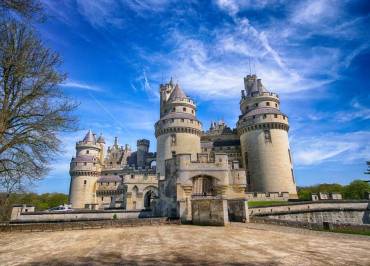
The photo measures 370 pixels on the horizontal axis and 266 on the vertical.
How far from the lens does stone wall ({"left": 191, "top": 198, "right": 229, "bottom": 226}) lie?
1505 cm

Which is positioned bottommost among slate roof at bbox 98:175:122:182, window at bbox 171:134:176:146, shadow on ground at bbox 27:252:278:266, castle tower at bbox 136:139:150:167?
shadow on ground at bbox 27:252:278:266

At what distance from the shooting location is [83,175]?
52688 millimetres

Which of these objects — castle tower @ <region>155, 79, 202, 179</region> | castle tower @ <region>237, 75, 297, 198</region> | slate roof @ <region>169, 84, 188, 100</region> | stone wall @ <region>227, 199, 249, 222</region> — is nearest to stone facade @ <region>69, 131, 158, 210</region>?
castle tower @ <region>155, 79, 202, 179</region>

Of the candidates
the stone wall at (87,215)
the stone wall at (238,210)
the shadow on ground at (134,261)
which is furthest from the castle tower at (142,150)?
the shadow on ground at (134,261)

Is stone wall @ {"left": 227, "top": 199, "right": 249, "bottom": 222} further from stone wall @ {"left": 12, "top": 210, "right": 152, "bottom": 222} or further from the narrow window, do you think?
the narrow window

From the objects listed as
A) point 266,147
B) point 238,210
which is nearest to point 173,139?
point 266,147

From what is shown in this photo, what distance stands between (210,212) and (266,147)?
1077 inches

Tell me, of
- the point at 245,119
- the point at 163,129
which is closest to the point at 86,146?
the point at 163,129

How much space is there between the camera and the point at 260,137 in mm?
41094

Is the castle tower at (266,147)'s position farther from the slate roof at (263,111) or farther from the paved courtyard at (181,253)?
the paved courtyard at (181,253)

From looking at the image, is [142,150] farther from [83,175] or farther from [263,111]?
[263,111]

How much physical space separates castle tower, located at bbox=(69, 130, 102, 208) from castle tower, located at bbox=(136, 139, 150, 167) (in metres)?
8.58

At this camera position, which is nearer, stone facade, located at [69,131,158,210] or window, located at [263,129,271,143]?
window, located at [263,129,271,143]

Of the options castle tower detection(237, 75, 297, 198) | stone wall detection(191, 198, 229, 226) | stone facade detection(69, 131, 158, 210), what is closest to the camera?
stone wall detection(191, 198, 229, 226)
